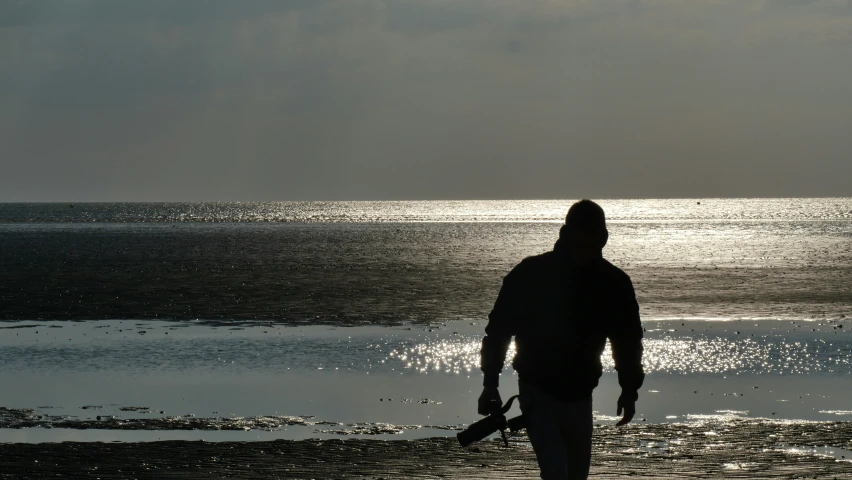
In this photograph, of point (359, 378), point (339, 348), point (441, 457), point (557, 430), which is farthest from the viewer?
point (339, 348)

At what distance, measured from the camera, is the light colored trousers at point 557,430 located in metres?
6.21

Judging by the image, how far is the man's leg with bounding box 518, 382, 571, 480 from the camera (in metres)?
6.15

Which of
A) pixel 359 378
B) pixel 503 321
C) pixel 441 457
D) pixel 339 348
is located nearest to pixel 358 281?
pixel 339 348

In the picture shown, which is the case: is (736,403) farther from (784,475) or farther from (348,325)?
(348,325)

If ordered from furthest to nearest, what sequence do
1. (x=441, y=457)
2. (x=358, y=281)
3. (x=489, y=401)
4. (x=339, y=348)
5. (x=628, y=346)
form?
(x=358, y=281) < (x=339, y=348) < (x=441, y=457) < (x=628, y=346) < (x=489, y=401)

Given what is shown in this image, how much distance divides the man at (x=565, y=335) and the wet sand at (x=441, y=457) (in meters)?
3.70

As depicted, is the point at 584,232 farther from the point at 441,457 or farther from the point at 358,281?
the point at 358,281

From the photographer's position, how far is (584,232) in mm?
6203

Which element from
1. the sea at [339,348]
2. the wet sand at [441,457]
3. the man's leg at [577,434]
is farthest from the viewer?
the sea at [339,348]

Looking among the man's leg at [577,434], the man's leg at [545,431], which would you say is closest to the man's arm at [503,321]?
the man's leg at [545,431]

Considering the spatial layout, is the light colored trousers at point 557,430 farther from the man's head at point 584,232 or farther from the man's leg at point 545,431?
the man's head at point 584,232

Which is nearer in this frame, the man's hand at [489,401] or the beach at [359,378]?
the man's hand at [489,401]

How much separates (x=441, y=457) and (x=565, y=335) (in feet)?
16.2

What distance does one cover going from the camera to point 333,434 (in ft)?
40.9
